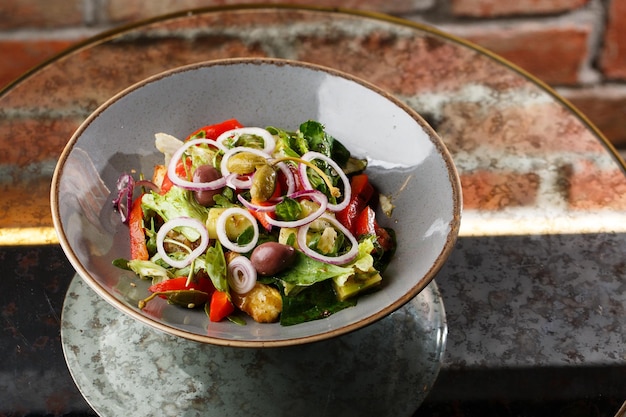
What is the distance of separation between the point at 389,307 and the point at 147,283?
0.37 metres

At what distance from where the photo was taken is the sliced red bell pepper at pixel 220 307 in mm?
1094

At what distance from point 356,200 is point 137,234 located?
1.18ft

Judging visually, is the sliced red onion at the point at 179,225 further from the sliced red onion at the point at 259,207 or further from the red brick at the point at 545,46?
the red brick at the point at 545,46

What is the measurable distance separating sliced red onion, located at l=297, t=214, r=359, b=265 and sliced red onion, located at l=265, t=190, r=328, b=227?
1 centimetres

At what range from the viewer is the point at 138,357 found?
3.77 ft

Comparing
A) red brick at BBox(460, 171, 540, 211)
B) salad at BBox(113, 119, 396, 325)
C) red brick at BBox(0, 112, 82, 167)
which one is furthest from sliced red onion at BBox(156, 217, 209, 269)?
red brick at BBox(460, 171, 540, 211)

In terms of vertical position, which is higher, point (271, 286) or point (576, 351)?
point (271, 286)

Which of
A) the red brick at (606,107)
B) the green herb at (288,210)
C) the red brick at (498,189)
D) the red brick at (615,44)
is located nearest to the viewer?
the green herb at (288,210)

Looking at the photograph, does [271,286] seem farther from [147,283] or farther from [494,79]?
[494,79]

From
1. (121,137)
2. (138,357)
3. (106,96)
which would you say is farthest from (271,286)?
(106,96)

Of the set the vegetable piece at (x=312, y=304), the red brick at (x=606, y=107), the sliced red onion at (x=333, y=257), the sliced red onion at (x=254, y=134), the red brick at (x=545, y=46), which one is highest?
the sliced red onion at (x=254, y=134)

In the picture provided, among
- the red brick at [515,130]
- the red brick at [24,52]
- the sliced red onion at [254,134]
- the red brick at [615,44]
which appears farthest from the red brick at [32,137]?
the red brick at [615,44]

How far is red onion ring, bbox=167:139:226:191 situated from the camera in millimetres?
1204

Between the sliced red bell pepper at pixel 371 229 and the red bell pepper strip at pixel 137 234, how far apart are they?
1.11 feet
